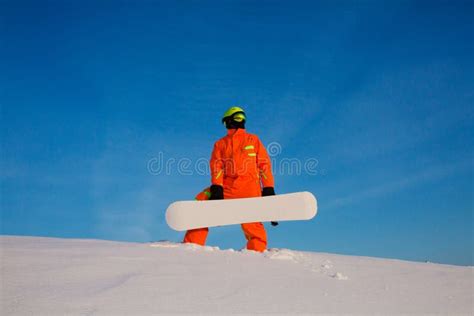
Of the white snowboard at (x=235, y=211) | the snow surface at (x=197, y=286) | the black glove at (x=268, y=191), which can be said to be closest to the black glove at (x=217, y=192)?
the white snowboard at (x=235, y=211)

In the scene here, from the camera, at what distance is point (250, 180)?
507 centimetres

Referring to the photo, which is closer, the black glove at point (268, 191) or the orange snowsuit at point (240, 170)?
the orange snowsuit at point (240, 170)

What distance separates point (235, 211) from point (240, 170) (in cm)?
62

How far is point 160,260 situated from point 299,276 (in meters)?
1.08

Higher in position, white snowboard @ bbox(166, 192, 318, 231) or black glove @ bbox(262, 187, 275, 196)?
black glove @ bbox(262, 187, 275, 196)

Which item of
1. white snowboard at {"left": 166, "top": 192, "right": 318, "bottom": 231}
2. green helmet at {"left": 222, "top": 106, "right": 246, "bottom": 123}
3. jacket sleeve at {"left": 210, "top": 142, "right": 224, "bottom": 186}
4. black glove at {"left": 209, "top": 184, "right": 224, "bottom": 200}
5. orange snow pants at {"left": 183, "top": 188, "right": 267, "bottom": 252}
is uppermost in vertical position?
green helmet at {"left": 222, "top": 106, "right": 246, "bottom": 123}

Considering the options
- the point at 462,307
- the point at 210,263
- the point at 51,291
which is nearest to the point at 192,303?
the point at 51,291

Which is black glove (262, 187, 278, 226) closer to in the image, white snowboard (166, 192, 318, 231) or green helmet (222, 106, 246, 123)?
white snowboard (166, 192, 318, 231)

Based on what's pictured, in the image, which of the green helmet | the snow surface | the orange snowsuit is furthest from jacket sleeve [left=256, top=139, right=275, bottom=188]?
the snow surface

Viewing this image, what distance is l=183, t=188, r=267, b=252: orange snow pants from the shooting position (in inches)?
186

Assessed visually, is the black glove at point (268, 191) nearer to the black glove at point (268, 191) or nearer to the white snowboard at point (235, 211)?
the black glove at point (268, 191)

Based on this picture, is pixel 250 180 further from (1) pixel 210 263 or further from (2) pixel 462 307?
(2) pixel 462 307

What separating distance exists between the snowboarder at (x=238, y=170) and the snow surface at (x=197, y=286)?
3.67 ft

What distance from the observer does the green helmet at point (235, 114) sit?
17.7 ft
